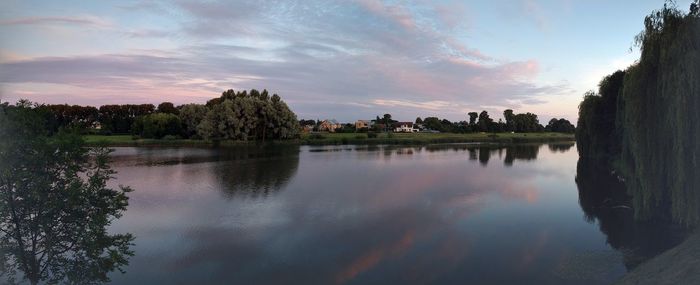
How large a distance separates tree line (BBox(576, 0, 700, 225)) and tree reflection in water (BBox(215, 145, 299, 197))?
20.9 m

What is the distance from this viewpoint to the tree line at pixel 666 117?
13.0 m

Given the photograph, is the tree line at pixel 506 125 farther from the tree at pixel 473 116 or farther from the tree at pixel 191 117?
the tree at pixel 191 117

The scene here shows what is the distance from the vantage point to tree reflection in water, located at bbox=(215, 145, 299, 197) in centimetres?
2978

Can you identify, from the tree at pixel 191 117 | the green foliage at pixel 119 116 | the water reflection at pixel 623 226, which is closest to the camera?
the water reflection at pixel 623 226

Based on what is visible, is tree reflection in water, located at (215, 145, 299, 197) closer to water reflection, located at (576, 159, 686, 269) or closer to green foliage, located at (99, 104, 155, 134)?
water reflection, located at (576, 159, 686, 269)

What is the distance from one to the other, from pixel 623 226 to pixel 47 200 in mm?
21665

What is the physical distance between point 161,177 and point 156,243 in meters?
20.8

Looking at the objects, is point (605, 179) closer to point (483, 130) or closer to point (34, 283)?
point (34, 283)

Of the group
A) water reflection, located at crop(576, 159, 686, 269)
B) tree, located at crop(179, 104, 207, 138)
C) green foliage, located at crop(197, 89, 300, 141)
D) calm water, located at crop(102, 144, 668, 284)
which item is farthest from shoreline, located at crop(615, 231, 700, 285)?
tree, located at crop(179, 104, 207, 138)

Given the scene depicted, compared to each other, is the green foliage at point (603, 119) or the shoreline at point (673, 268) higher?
the green foliage at point (603, 119)

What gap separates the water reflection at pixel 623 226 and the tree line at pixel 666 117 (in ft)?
2.62

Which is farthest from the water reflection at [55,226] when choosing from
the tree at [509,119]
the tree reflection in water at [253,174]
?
the tree at [509,119]

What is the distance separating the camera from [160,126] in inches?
3322

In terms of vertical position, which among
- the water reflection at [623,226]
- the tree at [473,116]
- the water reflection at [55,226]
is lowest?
the water reflection at [623,226]
